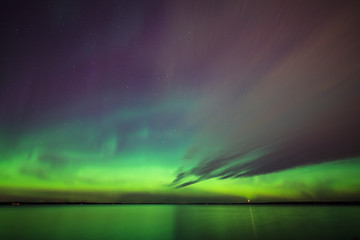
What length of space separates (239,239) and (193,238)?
553cm

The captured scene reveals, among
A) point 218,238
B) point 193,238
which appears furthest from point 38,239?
point 218,238

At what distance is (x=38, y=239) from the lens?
27688 mm

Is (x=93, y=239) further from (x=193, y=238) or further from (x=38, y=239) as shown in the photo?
(x=193, y=238)

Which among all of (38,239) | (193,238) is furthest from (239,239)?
(38,239)

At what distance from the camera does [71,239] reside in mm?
27375

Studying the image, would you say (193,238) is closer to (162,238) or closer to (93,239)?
(162,238)

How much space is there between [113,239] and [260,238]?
17932 millimetres

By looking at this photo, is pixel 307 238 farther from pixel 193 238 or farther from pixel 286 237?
pixel 193 238

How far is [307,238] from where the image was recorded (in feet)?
90.7

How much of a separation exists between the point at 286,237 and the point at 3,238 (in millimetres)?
34197

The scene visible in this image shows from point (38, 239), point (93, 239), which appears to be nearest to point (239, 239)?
point (93, 239)

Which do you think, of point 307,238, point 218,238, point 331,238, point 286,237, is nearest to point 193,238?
point 218,238

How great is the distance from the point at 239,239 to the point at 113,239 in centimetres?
1526

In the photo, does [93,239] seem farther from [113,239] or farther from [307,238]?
[307,238]
